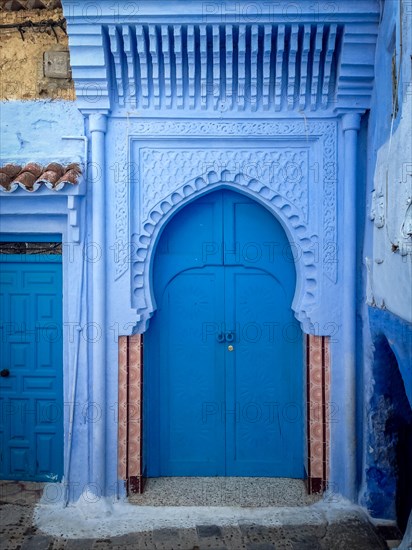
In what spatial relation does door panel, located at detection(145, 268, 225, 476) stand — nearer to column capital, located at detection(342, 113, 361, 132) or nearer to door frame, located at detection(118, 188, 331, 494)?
door frame, located at detection(118, 188, 331, 494)

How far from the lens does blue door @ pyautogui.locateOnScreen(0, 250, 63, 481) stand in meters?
3.66

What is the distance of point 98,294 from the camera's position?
3451mm

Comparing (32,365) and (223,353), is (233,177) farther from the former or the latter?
(32,365)

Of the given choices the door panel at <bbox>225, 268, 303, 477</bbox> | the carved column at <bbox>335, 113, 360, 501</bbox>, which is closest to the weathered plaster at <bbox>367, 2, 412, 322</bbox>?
the carved column at <bbox>335, 113, 360, 501</bbox>

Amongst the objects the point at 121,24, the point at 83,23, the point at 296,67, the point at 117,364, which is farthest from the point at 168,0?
the point at 117,364

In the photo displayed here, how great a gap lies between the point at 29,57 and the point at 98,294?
5.85 ft

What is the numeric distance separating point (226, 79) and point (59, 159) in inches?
50.3

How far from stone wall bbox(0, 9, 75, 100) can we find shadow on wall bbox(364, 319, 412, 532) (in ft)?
9.60

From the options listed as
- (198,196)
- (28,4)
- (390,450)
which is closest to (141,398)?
(198,196)

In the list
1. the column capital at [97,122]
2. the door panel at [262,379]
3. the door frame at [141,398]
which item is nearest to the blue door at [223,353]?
the door panel at [262,379]

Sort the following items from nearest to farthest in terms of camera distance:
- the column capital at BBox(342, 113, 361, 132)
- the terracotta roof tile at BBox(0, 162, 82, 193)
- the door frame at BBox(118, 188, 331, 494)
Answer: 1. the terracotta roof tile at BBox(0, 162, 82, 193)
2. the column capital at BBox(342, 113, 361, 132)
3. the door frame at BBox(118, 188, 331, 494)

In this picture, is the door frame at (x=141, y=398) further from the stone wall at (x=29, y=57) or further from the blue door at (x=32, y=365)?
the stone wall at (x=29, y=57)

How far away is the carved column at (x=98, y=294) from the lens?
11.3 ft

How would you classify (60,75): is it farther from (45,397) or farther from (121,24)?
(45,397)
